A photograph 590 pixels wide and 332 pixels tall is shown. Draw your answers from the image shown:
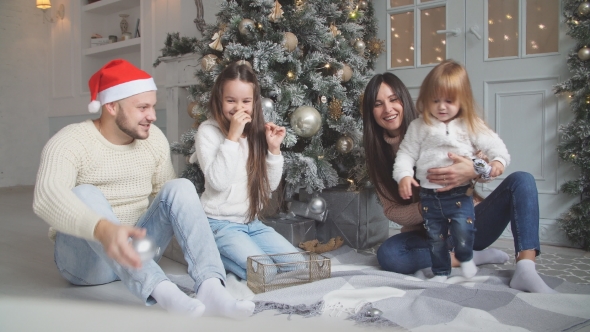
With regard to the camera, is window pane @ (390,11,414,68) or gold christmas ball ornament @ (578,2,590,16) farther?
window pane @ (390,11,414,68)

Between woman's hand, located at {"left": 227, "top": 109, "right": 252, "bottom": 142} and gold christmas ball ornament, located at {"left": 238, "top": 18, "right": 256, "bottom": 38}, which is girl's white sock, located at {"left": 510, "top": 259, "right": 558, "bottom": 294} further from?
gold christmas ball ornament, located at {"left": 238, "top": 18, "right": 256, "bottom": 38}

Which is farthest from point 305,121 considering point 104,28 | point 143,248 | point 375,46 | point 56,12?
point 56,12

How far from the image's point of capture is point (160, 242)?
1245 millimetres

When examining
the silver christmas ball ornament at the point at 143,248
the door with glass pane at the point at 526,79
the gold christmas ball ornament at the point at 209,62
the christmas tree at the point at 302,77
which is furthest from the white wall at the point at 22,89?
the silver christmas ball ornament at the point at 143,248

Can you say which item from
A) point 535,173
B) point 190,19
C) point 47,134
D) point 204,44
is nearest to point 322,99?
point 204,44

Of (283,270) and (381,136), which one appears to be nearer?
(283,270)

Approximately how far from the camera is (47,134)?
455 cm

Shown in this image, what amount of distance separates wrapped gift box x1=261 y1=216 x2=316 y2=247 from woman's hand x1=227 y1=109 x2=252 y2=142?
1.59 feet

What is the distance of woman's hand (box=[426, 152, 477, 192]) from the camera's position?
1.29m

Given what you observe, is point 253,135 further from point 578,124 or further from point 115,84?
Answer: point 578,124

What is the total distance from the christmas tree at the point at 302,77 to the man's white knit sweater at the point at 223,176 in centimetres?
27

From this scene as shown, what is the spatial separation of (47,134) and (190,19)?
240 centimetres

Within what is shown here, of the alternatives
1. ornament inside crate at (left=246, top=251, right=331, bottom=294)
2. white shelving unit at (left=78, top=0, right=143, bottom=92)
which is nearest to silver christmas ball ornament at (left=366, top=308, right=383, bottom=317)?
ornament inside crate at (left=246, top=251, right=331, bottom=294)

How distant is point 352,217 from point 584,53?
3.47 ft
